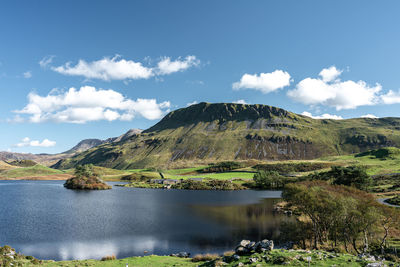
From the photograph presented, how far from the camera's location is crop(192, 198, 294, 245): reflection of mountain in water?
5994cm

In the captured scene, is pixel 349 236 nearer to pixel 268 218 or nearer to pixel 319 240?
pixel 319 240

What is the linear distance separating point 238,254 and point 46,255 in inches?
1426

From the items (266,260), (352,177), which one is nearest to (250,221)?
(266,260)

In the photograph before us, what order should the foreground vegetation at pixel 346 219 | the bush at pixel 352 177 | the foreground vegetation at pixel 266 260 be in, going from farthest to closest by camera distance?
the bush at pixel 352 177
the foreground vegetation at pixel 346 219
the foreground vegetation at pixel 266 260

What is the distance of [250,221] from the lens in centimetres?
7638

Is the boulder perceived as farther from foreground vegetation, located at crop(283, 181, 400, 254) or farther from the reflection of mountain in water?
the reflection of mountain in water

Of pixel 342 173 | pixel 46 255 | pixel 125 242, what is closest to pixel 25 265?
pixel 46 255

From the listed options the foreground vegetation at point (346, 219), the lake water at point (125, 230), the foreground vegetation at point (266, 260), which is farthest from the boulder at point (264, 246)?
the lake water at point (125, 230)

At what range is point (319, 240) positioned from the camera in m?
53.9

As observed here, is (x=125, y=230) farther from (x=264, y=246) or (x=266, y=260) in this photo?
(x=266, y=260)

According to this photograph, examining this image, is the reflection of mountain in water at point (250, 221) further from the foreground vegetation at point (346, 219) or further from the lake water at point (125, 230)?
the foreground vegetation at point (346, 219)

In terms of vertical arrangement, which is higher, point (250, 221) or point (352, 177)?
point (352, 177)

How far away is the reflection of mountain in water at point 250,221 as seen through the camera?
197 feet

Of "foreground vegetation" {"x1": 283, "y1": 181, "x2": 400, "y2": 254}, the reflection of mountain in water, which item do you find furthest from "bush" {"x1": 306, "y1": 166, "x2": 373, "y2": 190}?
"foreground vegetation" {"x1": 283, "y1": 181, "x2": 400, "y2": 254}
